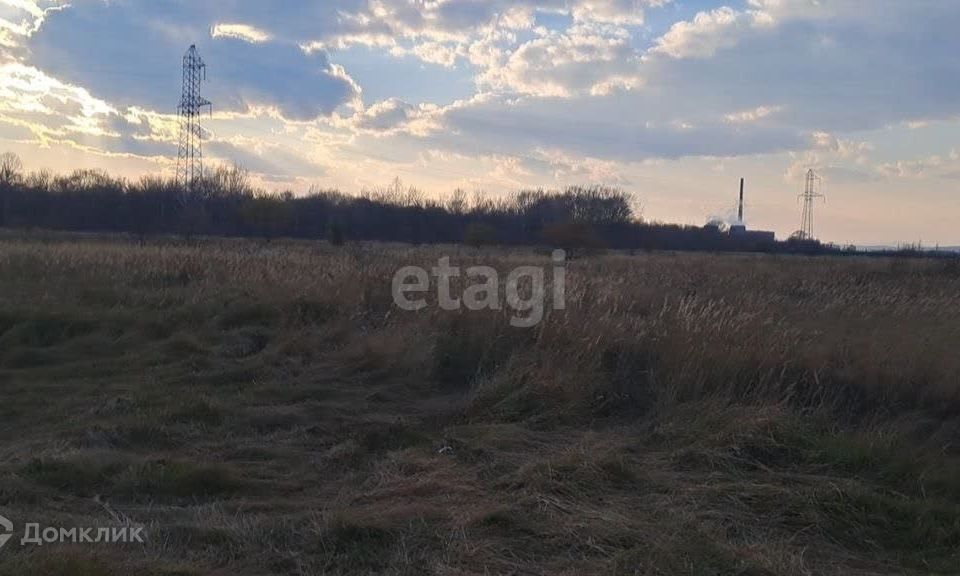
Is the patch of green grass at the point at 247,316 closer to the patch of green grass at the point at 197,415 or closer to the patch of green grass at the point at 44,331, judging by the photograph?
the patch of green grass at the point at 44,331

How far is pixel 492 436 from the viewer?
233 inches

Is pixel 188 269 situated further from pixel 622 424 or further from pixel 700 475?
pixel 700 475

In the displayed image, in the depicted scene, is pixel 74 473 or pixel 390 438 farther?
pixel 390 438

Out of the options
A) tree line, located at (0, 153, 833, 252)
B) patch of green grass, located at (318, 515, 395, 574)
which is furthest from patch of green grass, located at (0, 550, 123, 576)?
tree line, located at (0, 153, 833, 252)

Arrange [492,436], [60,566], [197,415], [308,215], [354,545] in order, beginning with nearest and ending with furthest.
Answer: [60,566] < [354,545] < [492,436] < [197,415] < [308,215]

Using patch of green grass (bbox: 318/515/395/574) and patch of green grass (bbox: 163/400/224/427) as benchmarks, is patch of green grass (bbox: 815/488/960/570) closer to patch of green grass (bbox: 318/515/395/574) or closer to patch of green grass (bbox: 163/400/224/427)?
patch of green grass (bbox: 318/515/395/574)

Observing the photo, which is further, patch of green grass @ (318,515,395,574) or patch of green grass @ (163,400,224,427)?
patch of green grass @ (163,400,224,427)

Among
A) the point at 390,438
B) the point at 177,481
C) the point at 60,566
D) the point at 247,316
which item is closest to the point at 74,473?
the point at 177,481

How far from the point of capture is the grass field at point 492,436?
405 cm

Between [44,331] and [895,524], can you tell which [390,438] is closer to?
Answer: [895,524]

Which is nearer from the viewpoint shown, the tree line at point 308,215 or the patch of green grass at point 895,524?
the patch of green grass at point 895,524

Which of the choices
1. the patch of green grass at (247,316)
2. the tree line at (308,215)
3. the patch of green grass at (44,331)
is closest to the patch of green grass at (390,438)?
the patch of green grass at (247,316)

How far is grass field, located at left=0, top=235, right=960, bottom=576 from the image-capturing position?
4.05m

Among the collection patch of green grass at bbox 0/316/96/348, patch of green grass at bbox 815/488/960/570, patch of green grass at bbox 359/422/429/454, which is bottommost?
patch of green grass at bbox 815/488/960/570
